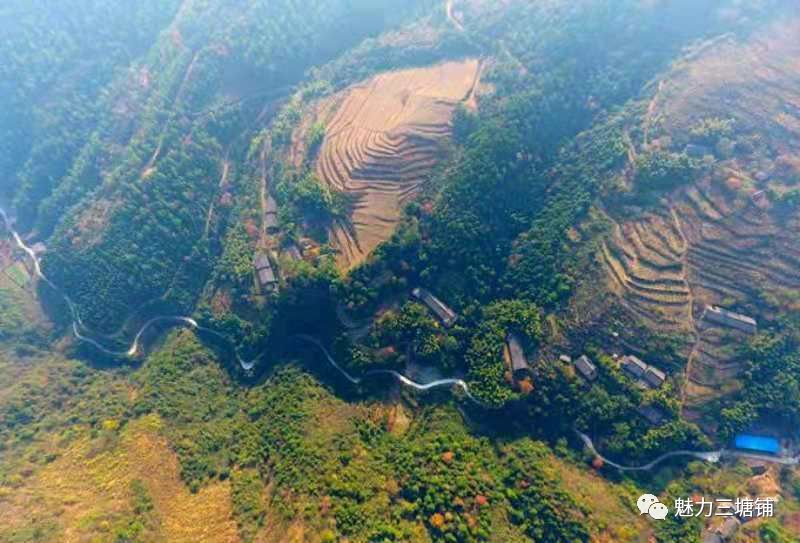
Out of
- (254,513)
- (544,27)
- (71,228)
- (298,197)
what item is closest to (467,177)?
(298,197)

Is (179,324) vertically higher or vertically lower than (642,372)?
higher

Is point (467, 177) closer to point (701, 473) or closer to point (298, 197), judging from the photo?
point (298, 197)

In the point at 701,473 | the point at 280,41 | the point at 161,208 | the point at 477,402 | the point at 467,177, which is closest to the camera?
the point at 701,473

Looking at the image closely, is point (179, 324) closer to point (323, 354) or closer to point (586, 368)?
point (323, 354)

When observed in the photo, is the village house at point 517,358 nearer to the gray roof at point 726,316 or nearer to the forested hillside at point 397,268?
the forested hillside at point 397,268

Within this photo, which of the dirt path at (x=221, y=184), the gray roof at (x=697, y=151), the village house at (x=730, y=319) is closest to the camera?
the village house at (x=730, y=319)

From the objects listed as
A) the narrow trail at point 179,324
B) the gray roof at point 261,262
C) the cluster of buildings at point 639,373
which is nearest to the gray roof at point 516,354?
the cluster of buildings at point 639,373

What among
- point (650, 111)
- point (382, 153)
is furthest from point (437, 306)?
point (650, 111)
